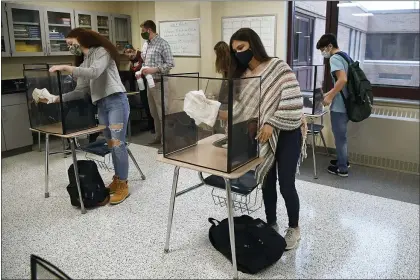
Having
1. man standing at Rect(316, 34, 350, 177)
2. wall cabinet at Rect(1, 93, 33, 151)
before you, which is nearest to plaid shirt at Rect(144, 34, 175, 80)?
wall cabinet at Rect(1, 93, 33, 151)

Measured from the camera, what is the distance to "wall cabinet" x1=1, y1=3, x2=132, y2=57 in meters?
3.03

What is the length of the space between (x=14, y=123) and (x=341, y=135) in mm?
2830

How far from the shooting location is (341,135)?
2422mm

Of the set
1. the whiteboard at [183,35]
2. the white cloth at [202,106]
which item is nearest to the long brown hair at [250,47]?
the white cloth at [202,106]

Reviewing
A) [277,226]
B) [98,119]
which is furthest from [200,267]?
[98,119]

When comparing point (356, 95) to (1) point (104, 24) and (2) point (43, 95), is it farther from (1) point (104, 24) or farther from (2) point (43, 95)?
(1) point (104, 24)

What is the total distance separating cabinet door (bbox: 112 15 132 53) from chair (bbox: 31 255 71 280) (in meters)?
3.26

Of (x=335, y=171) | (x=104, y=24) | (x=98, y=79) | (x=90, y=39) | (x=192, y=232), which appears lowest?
(x=192, y=232)

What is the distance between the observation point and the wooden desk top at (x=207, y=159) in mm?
1271

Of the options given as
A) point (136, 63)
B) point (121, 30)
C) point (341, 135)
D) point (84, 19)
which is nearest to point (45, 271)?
point (341, 135)

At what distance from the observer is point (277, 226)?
174 centimetres

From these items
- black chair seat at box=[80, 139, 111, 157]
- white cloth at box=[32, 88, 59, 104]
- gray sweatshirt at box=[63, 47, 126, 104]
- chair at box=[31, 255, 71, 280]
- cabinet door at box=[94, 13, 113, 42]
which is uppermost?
cabinet door at box=[94, 13, 113, 42]

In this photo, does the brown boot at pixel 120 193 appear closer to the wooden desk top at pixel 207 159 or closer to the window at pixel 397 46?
the wooden desk top at pixel 207 159

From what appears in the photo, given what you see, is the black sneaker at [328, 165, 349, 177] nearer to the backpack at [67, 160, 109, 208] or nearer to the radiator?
the radiator
